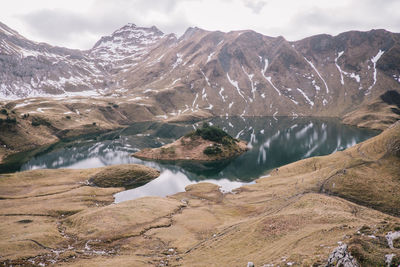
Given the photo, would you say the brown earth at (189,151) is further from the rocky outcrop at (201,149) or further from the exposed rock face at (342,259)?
the exposed rock face at (342,259)

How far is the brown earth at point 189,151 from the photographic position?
398ft

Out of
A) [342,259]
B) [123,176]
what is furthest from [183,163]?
[342,259]


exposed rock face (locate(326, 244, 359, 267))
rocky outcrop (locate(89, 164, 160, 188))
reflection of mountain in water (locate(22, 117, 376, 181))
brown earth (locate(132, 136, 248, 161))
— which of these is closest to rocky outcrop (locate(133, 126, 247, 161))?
brown earth (locate(132, 136, 248, 161))

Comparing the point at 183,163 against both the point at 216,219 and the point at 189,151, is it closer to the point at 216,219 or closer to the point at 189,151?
the point at 189,151

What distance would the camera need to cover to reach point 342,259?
1592 centimetres

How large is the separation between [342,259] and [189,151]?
11043cm

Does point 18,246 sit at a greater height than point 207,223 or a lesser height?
greater

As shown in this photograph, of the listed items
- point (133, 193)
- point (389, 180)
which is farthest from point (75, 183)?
point (389, 180)

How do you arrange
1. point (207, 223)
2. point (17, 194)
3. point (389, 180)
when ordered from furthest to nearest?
1. point (17, 194)
2. point (389, 180)
3. point (207, 223)

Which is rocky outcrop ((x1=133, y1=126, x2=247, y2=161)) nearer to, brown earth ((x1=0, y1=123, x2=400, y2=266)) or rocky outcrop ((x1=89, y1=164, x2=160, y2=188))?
rocky outcrop ((x1=89, y1=164, x2=160, y2=188))

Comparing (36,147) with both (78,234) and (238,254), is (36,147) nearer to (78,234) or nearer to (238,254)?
(78,234)

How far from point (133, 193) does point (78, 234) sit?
34.4 metres

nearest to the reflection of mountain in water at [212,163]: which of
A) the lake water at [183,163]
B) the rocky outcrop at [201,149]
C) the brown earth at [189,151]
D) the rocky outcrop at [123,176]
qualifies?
the lake water at [183,163]

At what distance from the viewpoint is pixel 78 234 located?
4191 cm
